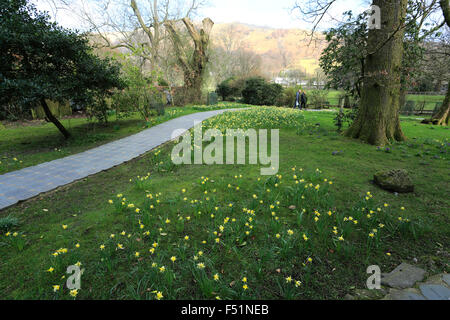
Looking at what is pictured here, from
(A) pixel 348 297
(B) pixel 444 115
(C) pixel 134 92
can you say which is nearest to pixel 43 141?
(C) pixel 134 92

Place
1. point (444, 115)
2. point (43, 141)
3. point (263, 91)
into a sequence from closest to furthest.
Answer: point (43, 141) → point (444, 115) → point (263, 91)

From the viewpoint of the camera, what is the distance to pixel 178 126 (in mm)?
9859

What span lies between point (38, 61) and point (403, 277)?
363 inches

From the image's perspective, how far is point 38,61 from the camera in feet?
20.4

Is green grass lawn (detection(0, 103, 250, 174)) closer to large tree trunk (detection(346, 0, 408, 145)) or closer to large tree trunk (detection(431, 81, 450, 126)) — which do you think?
large tree trunk (detection(346, 0, 408, 145))

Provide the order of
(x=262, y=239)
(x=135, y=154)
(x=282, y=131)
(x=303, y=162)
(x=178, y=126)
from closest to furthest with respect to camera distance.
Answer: (x=262, y=239)
(x=303, y=162)
(x=135, y=154)
(x=282, y=131)
(x=178, y=126)

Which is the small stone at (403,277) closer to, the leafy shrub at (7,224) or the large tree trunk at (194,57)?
the leafy shrub at (7,224)

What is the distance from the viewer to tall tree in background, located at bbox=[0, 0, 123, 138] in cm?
548

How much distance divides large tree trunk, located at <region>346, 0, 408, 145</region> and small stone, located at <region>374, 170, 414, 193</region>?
317cm

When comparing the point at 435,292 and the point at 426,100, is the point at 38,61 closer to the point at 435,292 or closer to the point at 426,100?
the point at 435,292

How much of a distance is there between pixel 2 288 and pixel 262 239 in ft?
8.66
